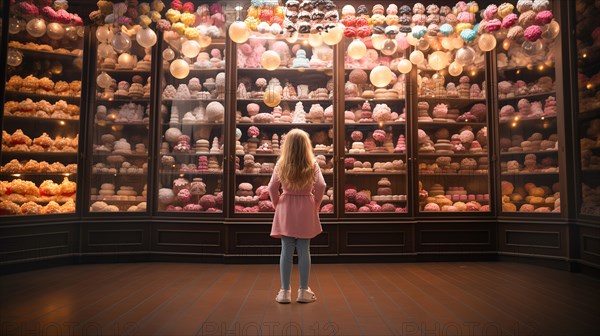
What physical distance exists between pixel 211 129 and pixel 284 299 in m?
2.99

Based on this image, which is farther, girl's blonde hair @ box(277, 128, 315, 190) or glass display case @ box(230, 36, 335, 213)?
glass display case @ box(230, 36, 335, 213)

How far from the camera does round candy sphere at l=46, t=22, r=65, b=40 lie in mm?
5277

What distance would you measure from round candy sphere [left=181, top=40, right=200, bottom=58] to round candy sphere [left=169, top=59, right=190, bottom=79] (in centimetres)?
12

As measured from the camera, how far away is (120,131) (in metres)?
5.89

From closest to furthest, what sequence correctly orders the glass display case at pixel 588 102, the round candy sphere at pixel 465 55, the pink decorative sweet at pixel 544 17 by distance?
the glass display case at pixel 588 102
the pink decorative sweet at pixel 544 17
the round candy sphere at pixel 465 55

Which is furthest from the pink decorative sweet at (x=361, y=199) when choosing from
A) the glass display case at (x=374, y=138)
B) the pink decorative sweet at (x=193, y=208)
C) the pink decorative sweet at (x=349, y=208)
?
the pink decorative sweet at (x=193, y=208)

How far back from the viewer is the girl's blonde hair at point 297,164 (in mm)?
3533

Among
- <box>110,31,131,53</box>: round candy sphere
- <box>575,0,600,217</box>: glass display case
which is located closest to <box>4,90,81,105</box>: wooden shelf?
<box>110,31,131,53</box>: round candy sphere

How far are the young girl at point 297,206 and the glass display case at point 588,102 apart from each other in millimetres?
3276

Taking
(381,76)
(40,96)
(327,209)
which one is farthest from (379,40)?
(40,96)

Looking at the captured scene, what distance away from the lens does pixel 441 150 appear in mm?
6027

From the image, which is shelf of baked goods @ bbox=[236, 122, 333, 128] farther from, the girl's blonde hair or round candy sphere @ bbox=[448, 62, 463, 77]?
the girl's blonde hair

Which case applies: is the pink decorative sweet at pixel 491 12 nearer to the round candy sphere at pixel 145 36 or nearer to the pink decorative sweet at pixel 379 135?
the pink decorative sweet at pixel 379 135

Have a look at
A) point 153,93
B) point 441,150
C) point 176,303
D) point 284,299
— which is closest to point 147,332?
point 176,303
